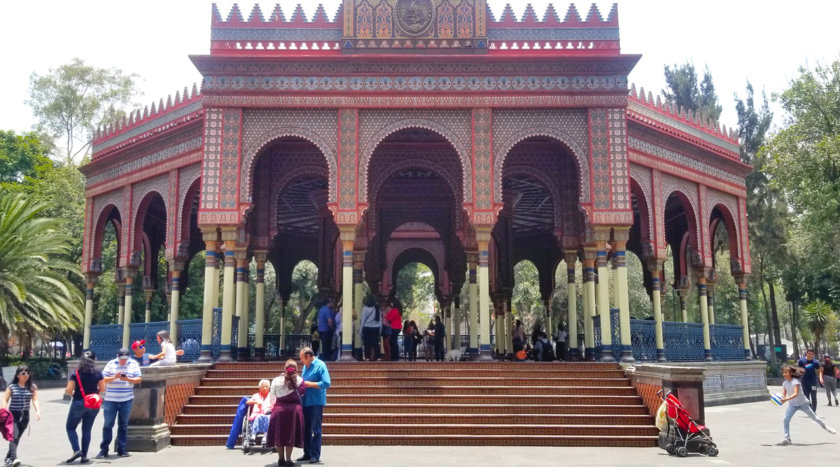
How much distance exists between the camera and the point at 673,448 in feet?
27.7

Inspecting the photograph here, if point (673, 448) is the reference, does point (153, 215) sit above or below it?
above

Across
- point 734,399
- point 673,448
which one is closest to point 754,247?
point 734,399

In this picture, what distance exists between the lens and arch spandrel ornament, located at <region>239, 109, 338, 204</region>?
13.4 m

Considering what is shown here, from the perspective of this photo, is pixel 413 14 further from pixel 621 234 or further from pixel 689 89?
pixel 689 89

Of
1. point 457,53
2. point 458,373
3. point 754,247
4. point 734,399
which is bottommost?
point 734,399

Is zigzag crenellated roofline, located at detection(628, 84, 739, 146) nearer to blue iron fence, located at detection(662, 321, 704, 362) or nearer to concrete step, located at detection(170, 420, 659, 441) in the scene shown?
Answer: blue iron fence, located at detection(662, 321, 704, 362)

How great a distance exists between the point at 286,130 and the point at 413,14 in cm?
355

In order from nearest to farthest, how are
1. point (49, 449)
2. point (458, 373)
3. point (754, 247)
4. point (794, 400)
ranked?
point (49, 449), point (794, 400), point (458, 373), point (754, 247)

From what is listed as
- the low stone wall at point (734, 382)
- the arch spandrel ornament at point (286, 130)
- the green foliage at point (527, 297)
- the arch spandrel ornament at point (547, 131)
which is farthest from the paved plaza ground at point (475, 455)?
the green foliage at point (527, 297)

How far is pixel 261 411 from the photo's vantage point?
8.85 metres

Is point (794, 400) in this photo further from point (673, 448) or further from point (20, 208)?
point (20, 208)

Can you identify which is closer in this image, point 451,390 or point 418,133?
point 451,390

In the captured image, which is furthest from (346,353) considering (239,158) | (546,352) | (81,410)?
(546,352)

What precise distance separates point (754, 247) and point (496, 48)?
60.6 ft
